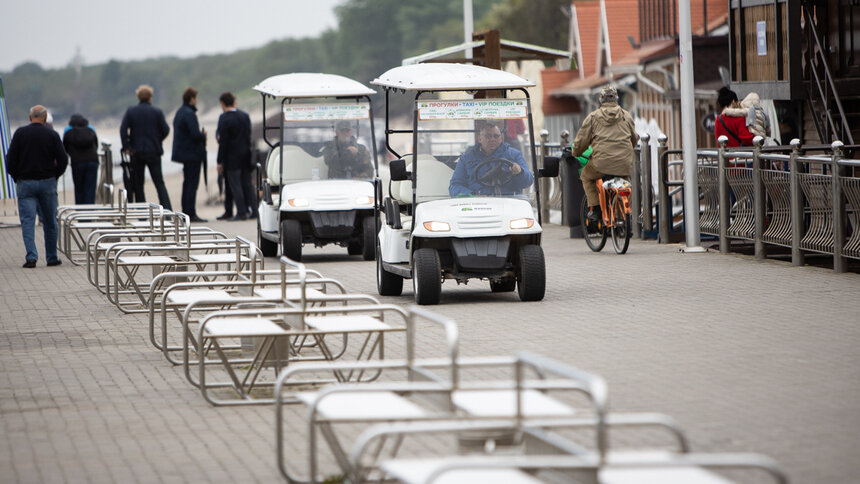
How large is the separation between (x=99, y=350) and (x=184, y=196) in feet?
44.6

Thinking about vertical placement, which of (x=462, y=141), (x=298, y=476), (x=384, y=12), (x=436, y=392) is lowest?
(x=298, y=476)

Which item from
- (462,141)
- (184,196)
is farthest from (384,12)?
(462,141)

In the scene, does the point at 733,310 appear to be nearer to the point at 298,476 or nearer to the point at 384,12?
the point at 298,476

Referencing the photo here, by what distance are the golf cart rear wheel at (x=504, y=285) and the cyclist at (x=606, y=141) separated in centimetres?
369

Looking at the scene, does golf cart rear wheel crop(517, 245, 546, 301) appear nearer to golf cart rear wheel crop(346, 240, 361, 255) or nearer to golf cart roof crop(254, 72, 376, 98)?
golf cart rear wheel crop(346, 240, 361, 255)

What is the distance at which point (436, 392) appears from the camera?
5.88 metres

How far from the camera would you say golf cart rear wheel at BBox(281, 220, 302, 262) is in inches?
655

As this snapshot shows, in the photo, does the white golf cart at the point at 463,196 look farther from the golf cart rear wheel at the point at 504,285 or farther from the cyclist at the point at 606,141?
the cyclist at the point at 606,141

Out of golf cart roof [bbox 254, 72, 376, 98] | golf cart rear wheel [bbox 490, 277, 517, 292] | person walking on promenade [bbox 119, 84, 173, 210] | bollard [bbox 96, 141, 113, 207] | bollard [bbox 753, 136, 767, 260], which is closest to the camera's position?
golf cart rear wheel [bbox 490, 277, 517, 292]

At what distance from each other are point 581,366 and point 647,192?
10.1m

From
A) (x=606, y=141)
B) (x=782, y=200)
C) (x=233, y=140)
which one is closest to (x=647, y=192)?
(x=606, y=141)

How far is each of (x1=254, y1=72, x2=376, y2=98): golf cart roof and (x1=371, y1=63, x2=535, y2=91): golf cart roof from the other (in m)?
4.59

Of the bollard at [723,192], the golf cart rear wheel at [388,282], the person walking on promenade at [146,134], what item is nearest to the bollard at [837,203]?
the bollard at [723,192]

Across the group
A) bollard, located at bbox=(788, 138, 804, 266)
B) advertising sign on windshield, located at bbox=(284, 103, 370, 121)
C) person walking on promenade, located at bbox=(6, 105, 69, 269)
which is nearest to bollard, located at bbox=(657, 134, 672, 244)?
bollard, located at bbox=(788, 138, 804, 266)
